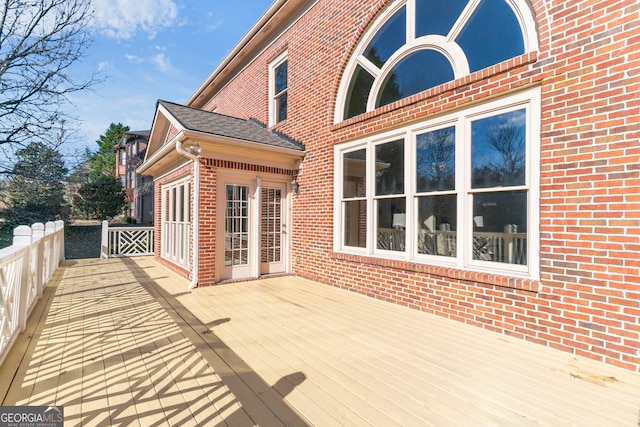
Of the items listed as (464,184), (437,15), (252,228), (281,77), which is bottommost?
(252,228)

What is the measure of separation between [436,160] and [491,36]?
1.64 meters

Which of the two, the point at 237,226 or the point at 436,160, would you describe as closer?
the point at 436,160

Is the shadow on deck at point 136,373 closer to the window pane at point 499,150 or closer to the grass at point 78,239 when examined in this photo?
the window pane at point 499,150

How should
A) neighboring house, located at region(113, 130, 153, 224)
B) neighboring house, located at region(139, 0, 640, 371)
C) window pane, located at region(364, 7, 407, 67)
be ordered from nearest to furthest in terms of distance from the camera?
neighboring house, located at region(139, 0, 640, 371) < window pane, located at region(364, 7, 407, 67) < neighboring house, located at region(113, 130, 153, 224)

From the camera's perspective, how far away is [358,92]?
5.59 meters

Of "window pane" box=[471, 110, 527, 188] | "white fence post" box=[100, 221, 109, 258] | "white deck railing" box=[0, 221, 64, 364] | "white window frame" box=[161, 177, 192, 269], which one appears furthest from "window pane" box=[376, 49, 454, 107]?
"white fence post" box=[100, 221, 109, 258]

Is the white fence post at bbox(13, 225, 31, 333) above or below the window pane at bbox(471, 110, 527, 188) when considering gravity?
below

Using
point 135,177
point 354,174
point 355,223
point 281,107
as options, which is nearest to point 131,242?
point 281,107

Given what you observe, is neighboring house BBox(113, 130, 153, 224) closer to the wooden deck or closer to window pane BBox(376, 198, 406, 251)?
the wooden deck

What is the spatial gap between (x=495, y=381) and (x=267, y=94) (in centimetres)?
821

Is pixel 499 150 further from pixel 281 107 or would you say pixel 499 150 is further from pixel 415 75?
pixel 281 107

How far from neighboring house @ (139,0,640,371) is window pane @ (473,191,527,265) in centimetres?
2

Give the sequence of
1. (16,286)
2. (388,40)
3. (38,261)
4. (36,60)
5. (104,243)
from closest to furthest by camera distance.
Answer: (16,286), (38,261), (388,40), (104,243), (36,60)

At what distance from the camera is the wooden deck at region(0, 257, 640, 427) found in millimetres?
2066
